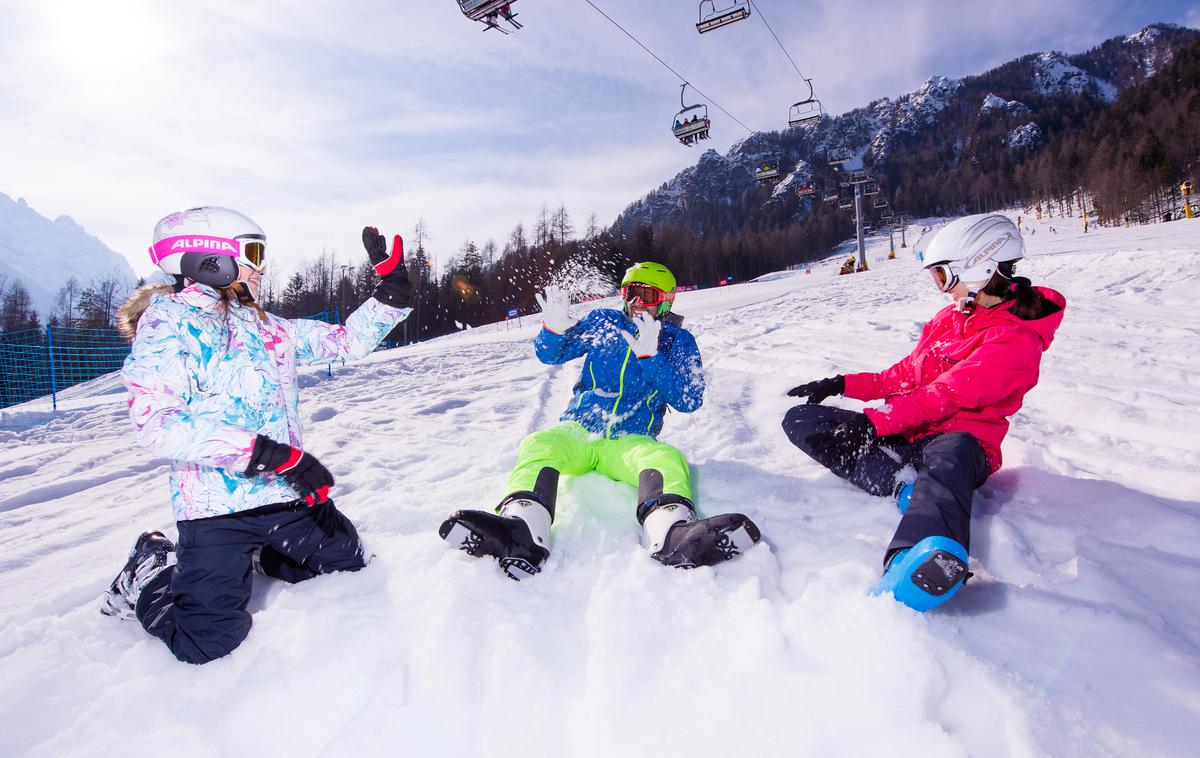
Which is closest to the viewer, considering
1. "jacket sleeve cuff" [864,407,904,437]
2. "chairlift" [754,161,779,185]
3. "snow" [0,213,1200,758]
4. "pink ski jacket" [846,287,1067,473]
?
"snow" [0,213,1200,758]

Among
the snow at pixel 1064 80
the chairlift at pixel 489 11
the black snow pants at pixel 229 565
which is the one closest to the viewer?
the black snow pants at pixel 229 565

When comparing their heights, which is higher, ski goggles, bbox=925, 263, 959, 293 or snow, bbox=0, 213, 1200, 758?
ski goggles, bbox=925, 263, 959, 293

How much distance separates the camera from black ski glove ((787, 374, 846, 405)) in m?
2.89

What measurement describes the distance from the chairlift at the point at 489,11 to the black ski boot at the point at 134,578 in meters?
9.65

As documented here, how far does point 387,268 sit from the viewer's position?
97.7 inches

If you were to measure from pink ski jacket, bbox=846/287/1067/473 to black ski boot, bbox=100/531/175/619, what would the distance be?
10.3 ft

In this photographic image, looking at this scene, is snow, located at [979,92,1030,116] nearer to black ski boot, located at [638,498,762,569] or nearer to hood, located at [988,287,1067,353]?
hood, located at [988,287,1067,353]

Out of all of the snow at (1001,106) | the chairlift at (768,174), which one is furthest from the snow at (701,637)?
the snow at (1001,106)

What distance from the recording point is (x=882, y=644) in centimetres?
147

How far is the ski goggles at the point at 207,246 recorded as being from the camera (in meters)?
2.02

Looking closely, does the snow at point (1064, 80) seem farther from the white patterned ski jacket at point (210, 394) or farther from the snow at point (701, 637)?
the white patterned ski jacket at point (210, 394)

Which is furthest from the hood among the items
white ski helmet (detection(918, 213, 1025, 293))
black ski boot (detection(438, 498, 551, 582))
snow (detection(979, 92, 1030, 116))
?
snow (detection(979, 92, 1030, 116))

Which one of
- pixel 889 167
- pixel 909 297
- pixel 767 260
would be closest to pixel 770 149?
pixel 889 167

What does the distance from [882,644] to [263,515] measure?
216cm
